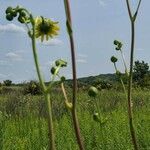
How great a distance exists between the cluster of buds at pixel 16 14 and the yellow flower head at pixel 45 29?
0.06m

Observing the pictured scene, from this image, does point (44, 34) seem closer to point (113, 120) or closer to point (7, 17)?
point (7, 17)

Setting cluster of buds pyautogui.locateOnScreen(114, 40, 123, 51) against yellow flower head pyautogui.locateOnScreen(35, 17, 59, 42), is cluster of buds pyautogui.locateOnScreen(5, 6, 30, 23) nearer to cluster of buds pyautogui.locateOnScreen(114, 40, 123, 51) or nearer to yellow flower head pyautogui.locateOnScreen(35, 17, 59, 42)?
yellow flower head pyautogui.locateOnScreen(35, 17, 59, 42)

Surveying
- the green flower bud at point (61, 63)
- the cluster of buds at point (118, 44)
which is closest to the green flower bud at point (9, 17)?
the green flower bud at point (61, 63)

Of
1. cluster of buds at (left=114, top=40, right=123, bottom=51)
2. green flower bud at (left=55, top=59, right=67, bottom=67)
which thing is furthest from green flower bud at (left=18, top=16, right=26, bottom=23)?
cluster of buds at (left=114, top=40, right=123, bottom=51)

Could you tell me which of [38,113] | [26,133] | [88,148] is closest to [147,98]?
[38,113]

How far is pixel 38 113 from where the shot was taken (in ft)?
27.5

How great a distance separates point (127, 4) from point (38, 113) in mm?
7180

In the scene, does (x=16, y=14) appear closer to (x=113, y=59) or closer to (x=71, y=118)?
(x=113, y=59)

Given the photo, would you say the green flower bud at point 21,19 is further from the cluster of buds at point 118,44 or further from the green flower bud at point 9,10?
the cluster of buds at point 118,44

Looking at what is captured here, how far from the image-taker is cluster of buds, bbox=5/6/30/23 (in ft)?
4.08

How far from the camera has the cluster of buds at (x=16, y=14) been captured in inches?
48.9

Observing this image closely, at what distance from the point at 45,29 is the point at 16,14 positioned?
9 cm

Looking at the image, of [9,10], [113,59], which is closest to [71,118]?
[113,59]

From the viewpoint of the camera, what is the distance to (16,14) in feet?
4.45
